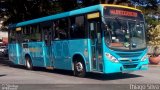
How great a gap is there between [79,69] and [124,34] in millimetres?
2762

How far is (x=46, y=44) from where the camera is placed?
19.1m

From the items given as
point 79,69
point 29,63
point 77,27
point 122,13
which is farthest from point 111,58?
point 29,63

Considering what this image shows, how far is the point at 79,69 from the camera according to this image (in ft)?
52.6

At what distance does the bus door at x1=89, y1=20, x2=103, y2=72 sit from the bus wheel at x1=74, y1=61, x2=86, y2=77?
2.94 ft

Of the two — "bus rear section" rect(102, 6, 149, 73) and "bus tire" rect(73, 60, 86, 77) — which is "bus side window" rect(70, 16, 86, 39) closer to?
"bus tire" rect(73, 60, 86, 77)

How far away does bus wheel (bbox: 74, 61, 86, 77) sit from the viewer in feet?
51.7

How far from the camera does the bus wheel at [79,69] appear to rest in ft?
51.7

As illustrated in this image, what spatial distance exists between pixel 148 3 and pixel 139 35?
12.2 metres

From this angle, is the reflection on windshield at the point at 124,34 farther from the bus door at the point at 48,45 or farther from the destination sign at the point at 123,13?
the bus door at the point at 48,45

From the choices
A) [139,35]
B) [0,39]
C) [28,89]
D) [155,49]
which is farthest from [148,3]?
[0,39]

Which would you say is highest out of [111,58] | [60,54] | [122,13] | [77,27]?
[122,13]

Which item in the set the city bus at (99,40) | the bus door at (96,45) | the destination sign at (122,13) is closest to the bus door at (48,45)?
the city bus at (99,40)

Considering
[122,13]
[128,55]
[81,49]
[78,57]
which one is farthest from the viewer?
[78,57]

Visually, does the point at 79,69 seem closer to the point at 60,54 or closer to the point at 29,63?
the point at 60,54
